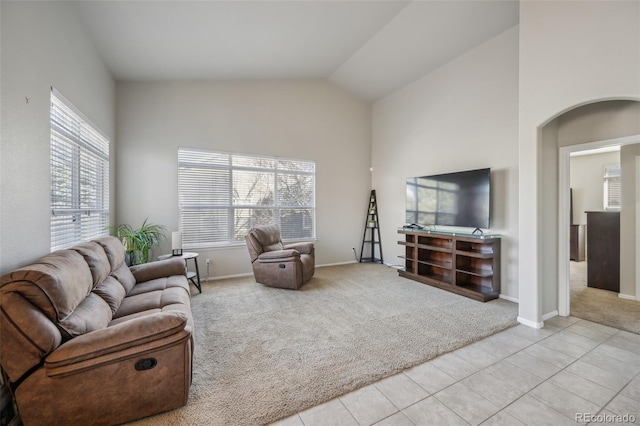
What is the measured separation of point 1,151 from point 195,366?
197cm

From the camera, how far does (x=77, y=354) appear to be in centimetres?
142

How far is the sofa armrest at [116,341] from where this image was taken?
1.40m

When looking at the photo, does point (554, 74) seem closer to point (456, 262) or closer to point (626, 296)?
point (456, 262)

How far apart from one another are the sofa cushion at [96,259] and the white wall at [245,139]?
199 centimetres

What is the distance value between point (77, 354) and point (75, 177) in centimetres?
219

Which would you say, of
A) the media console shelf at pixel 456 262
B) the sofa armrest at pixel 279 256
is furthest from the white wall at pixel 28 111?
the media console shelf at pixel 456 262

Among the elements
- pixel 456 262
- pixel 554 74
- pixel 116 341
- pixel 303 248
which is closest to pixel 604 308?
pixel 456 262

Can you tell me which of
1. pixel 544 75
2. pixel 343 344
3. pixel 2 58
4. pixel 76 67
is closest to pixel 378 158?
pixel 544 75

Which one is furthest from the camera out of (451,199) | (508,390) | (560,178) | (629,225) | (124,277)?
(451,199)

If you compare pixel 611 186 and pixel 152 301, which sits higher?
pixel 611 186

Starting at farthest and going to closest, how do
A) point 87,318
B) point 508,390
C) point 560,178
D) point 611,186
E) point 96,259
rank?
point 611,186 < point 560,178 < point 96,259 < point 508,390 < point 87,318

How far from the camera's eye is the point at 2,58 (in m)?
1.66

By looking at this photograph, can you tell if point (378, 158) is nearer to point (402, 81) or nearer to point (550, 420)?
point (402, 81)

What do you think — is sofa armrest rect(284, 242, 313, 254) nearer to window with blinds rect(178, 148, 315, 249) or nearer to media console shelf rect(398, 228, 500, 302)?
window with blinds rect(178, 148, 315, 249)
